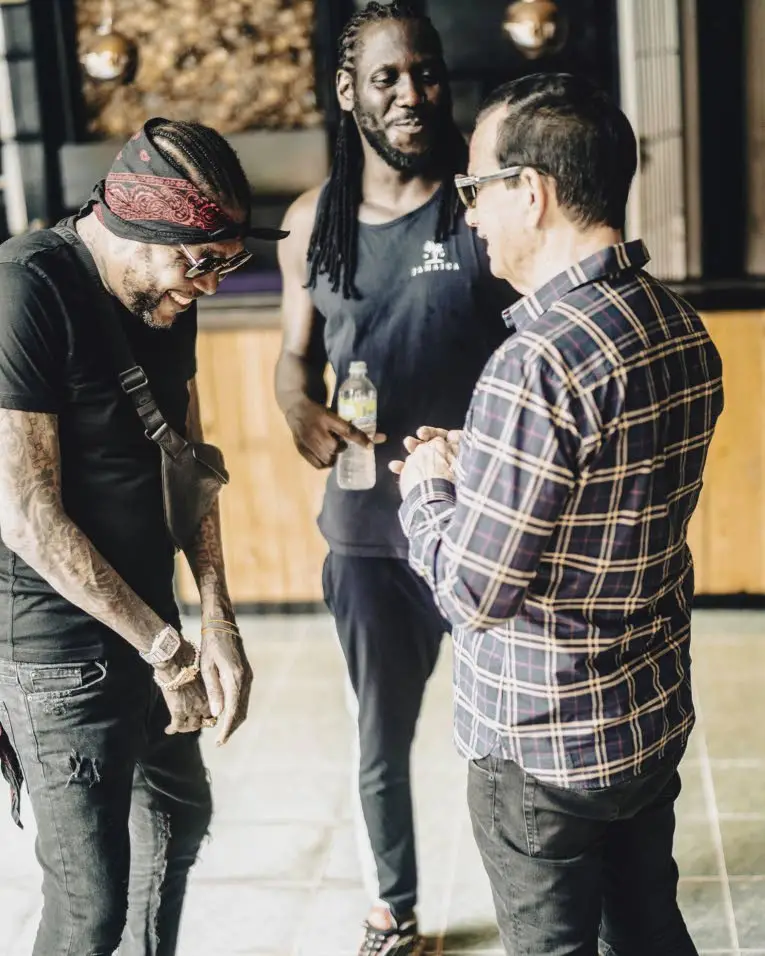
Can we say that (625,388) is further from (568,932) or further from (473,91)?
(473,91)

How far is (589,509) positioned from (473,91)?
3.65 metres

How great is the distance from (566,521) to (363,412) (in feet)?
3.12

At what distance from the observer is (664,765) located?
1.67m

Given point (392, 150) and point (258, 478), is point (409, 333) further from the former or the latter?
point (258, 478)

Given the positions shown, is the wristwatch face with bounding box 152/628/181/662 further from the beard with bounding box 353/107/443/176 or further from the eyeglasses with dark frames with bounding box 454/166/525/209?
the beard with bounding box 353/107/443/176

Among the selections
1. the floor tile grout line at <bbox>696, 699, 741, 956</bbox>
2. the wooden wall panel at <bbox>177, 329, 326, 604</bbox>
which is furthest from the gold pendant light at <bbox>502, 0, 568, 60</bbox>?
the floor tile grout line at <bbox>696, 699, 741, 956</bbox>

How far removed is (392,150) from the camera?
7.63 feet

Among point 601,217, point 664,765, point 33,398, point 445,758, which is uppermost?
point 601,217

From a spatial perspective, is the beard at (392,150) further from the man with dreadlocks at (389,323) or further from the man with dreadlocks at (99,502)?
the man with dreadlocks at (99,502)

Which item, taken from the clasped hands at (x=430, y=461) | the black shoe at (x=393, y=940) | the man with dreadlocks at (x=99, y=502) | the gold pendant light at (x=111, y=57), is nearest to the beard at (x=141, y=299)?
the man with dreadlocks at (x=99, y=502)

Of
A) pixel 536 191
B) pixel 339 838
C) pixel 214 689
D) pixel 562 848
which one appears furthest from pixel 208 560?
pixel 339 838

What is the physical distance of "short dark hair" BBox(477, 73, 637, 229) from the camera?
1.46 meters

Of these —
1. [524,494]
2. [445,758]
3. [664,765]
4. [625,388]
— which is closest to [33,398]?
[524,494]

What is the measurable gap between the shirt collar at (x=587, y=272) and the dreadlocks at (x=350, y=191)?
2.76 ft
